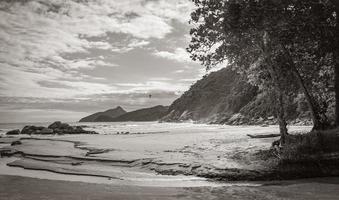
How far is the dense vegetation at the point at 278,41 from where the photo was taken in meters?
14.8

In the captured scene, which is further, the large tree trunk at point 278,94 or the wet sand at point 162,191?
the large tree trunk at point 278,94

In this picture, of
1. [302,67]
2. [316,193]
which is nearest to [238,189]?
[316,193]

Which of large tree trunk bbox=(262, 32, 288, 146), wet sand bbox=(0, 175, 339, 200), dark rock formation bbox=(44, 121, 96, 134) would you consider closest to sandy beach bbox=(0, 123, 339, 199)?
wet sand bbox=(0, 175, 339, 200)

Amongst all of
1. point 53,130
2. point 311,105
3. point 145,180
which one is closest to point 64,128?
point 53,130

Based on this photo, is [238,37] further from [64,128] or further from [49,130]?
[64,128]

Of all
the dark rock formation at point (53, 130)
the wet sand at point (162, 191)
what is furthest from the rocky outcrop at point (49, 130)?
the wet sand at point (162, 191)

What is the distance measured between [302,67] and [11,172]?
1719cm

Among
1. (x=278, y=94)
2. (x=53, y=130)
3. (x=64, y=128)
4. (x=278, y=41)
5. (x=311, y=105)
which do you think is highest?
(x=278, y=41)

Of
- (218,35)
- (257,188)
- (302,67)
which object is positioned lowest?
(257,188)

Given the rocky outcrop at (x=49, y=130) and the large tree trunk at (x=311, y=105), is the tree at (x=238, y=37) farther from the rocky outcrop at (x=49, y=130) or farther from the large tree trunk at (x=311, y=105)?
the rocky outcrop at (x=49, y=130)

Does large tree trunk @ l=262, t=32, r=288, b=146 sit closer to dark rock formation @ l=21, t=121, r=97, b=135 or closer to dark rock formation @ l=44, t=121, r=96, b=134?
dark rock formation @ l=21, t=121, r=97, b=135

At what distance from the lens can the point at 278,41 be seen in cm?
1608

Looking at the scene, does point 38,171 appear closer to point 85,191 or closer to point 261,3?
point 85,191

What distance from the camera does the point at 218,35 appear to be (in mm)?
17344
